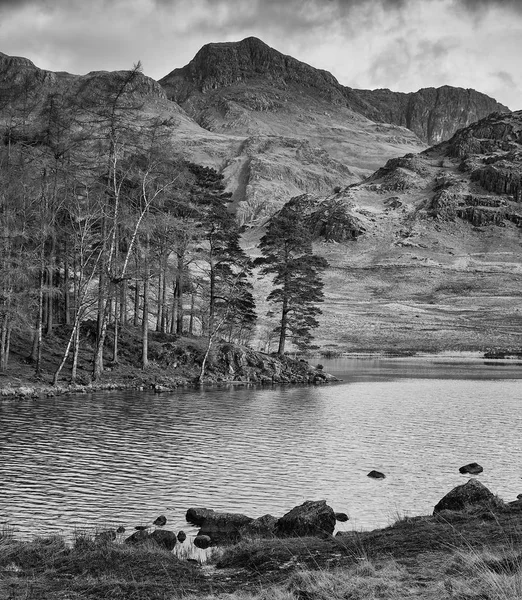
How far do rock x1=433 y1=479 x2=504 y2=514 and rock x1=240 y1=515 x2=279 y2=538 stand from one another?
374 centimetres

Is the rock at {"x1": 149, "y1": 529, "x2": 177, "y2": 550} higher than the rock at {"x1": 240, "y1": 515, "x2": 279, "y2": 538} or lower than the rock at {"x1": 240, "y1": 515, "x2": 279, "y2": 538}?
higher

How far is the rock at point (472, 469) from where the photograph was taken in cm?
2095

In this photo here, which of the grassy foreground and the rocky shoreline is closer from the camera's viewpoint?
the grassy foreground

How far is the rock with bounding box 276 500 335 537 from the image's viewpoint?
1333cm

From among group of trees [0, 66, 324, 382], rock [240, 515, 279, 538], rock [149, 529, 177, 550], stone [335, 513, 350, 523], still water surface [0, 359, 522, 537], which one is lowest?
still water surface [0, 359, 522, 537]

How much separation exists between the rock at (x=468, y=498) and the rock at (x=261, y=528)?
147 inches

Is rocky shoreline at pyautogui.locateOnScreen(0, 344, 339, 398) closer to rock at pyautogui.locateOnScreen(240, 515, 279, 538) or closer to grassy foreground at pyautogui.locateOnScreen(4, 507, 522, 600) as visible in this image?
rock at pyautogui.locateOnScreen(240, 515, 279, 538)

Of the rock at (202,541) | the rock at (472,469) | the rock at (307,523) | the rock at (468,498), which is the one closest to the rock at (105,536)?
the rock at (202,541)

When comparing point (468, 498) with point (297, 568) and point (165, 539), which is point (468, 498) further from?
point (165, 539)

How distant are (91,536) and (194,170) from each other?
42640mm

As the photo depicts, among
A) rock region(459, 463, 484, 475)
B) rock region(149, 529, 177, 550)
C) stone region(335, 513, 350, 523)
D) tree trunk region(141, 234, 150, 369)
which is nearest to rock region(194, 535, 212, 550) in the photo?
rock region(149, 529, 177, 550)

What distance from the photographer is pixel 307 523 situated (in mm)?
13461

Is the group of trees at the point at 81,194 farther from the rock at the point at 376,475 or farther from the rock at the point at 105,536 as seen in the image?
the rock at the point at 105,536

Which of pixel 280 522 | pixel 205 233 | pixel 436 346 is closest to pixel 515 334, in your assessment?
pixel 436 346
